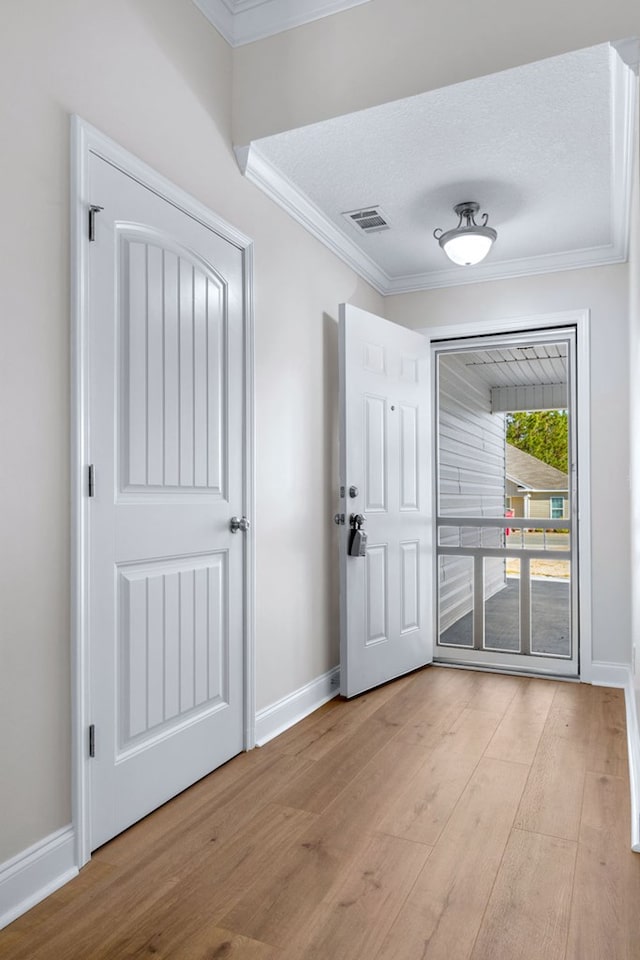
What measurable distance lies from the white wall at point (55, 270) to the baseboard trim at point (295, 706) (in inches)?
3.0

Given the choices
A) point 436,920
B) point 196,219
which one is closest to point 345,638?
point 436,920

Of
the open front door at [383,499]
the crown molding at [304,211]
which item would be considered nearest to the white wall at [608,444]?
the open front door at [383,499]

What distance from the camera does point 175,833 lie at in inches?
76.7

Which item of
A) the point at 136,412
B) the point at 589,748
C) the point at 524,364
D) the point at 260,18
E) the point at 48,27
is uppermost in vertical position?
the point at 260,18

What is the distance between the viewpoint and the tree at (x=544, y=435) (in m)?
3.80

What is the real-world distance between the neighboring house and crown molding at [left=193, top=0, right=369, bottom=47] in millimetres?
2468

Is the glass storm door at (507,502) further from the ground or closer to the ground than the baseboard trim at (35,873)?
further from the ground

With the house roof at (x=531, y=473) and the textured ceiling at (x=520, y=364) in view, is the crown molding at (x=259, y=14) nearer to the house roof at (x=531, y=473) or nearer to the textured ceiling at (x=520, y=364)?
the textured ceiling at (x=520, y=364)

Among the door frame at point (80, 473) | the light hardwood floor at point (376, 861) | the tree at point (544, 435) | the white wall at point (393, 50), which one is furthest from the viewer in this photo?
the tree at point (544, 435)

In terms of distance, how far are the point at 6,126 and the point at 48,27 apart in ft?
1.20

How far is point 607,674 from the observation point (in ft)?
11.5

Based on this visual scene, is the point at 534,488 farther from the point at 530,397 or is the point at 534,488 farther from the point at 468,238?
the point at 468,238

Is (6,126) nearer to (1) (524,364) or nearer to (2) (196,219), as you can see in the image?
(2) (196,219)

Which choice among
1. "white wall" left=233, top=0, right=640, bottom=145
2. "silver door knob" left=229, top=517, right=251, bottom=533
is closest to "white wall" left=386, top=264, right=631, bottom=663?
"white wall" left=233, top=0, right=640, bottom=145
